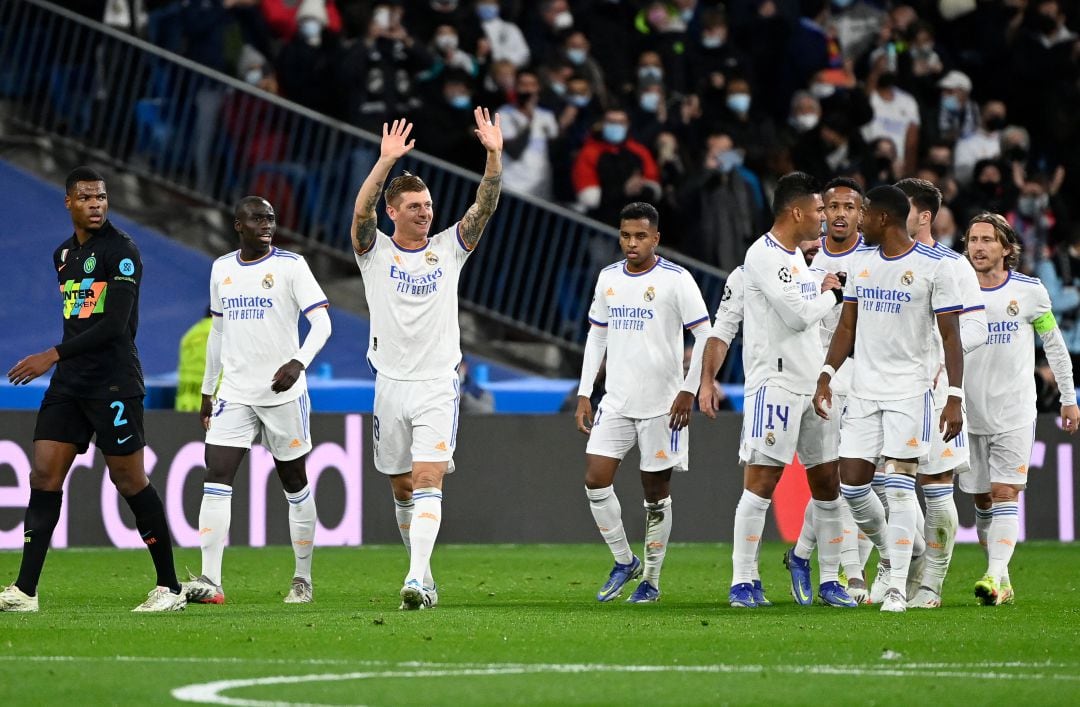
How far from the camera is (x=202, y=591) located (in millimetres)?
10773

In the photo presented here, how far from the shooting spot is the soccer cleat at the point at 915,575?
36.0 ft

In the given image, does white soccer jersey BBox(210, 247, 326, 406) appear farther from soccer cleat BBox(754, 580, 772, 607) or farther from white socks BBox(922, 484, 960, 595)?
white socks BBox(922, 484, 960, 595)

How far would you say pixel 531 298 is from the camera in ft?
64.1

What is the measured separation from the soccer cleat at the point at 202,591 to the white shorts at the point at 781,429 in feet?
10.1

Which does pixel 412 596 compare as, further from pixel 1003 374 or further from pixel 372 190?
pixel 1003 374

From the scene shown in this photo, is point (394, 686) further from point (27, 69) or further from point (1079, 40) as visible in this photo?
point (1079, 40)

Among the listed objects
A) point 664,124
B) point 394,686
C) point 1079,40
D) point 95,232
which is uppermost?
point 1079,40

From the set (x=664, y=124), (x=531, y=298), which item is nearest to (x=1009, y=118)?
(x=664, y=124)

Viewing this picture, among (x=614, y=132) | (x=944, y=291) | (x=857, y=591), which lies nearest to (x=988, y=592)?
(x=857, y=591)

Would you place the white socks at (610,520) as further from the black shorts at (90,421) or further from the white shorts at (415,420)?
the black shorts at (90,421)

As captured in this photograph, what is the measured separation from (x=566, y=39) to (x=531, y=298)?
3231 mm

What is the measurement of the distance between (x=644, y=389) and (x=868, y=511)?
168 centimetres

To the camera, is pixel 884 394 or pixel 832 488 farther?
pixel 832 488

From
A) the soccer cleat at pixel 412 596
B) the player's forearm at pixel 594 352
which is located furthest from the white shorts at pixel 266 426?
the player's forearm at pixel 594 352
